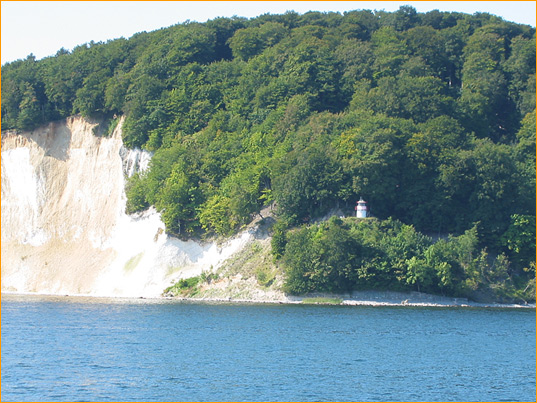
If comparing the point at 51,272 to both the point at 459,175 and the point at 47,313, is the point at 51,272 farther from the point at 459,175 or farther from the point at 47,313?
the point at 459,175

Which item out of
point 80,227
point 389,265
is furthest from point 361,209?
point 80,227

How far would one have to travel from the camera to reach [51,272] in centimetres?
10269

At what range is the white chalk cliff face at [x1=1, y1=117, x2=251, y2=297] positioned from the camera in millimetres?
93938

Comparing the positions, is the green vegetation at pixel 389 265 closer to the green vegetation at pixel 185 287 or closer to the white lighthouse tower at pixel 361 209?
the white lighthouse tower at pixel 361 209

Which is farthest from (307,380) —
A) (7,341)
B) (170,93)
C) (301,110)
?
(170,93)

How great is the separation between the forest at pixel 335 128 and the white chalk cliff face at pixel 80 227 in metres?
2.25

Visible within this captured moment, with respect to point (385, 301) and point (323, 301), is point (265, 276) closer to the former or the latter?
point (323, 301)

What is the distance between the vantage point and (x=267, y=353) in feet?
172

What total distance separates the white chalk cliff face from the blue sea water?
51.9ft

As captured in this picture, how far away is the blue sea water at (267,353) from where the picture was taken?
41906mm

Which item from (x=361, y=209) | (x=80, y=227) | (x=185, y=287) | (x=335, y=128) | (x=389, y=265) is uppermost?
(x=335, y=128)

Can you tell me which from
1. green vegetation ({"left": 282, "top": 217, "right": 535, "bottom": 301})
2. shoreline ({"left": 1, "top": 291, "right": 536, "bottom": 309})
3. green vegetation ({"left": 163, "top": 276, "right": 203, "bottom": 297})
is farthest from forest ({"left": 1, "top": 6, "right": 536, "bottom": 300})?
green vegetation ({"left": 163, "top": 276, "right": 203, "bottom": 297})

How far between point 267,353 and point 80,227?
58.8m

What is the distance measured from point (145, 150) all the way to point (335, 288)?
113ft
